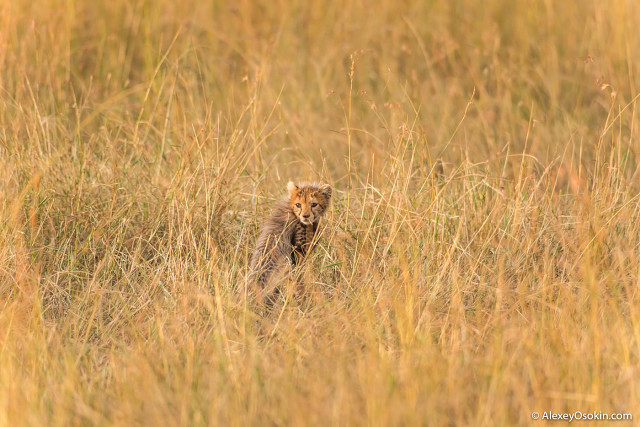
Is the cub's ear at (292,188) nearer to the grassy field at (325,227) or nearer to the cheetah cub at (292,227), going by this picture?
the cheetah cub at (292,227)

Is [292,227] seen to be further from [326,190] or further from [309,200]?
[326,190]

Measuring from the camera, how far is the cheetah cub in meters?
4.42

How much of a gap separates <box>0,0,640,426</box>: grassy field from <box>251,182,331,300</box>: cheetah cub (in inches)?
4.7

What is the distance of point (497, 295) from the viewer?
3.78m

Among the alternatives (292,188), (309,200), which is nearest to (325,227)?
(309,200)

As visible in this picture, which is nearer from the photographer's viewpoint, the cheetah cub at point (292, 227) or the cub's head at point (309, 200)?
the cheetah cub at point (292, 227)

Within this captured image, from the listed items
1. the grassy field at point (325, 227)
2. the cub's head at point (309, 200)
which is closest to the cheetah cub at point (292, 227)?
the cub's head at point (309, 200)

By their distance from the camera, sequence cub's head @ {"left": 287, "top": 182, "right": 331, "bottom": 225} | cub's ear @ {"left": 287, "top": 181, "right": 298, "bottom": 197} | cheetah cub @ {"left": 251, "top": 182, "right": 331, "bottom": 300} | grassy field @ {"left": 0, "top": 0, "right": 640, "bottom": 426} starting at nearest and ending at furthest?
grassy field @ {"left": 0, "top": 0, "right": 640, "bottom": 426}, cheetah cub @ {"left": 251, "top": 182, "right": 331, "bottom": 300}, cub's head @ {"left": 287, "top": 182, "right": 331, "bottom": 225}, cub's ear @ {"left": 287, "top": 181, "right": 298, "bottom": 197}

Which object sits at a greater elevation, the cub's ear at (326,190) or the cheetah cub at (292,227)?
the cub's ear at (326,190)

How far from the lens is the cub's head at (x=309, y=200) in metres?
4.72

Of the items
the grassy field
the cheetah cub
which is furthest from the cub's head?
the grassy field

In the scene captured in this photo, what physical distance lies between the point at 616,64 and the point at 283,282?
3.84 meters

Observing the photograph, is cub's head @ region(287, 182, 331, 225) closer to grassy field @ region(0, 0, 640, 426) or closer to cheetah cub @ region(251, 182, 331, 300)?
cheetah cub @ region(251, 182, 331, 300)

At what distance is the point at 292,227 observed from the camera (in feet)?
15.4
